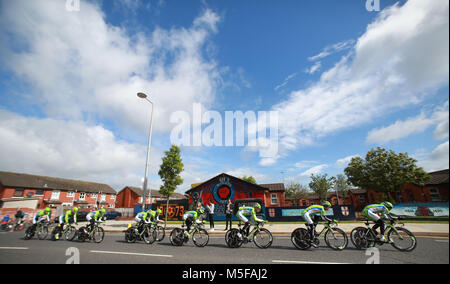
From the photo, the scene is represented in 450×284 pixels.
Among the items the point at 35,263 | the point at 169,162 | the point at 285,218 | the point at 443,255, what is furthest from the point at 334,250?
the point at 169,162

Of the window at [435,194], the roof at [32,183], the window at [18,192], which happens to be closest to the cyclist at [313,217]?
the window at [435,194]

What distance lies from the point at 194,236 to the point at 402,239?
25.4ft

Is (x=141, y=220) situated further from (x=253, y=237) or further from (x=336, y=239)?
(x=336, y=239)

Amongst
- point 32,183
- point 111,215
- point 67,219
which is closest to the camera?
point 67,219

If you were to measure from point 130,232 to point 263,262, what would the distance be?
22.5 feet

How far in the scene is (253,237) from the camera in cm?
726

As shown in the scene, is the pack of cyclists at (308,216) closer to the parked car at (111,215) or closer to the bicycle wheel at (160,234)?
the bicycle wheel at (160,234)

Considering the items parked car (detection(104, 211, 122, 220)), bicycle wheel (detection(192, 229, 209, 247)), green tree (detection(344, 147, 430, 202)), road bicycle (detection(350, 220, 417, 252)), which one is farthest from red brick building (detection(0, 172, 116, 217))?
green tree (detection(344, 147, 430, 202))

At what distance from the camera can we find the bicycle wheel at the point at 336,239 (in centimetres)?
646

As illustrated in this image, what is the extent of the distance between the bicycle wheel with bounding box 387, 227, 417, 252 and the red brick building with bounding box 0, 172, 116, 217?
130ft

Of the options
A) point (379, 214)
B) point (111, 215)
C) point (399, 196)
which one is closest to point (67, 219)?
→ point (379, 214)

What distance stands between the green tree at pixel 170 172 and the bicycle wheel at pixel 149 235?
8362 mm

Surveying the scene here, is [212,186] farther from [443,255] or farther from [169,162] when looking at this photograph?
[443,255]
